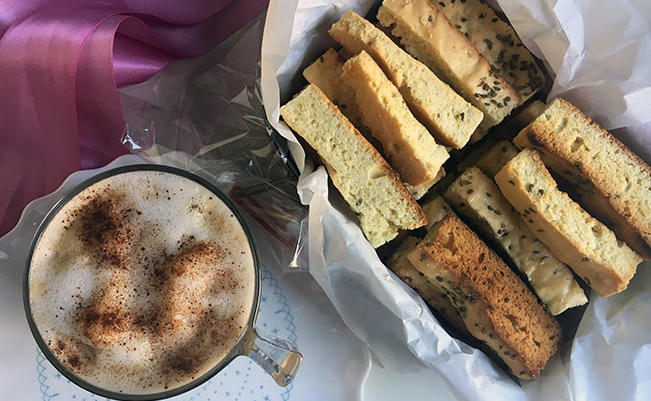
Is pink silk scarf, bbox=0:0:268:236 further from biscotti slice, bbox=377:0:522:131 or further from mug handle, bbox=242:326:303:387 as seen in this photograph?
mug handle, bbox=242:326:303:387

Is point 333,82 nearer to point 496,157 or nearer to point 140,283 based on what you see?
point 496,157

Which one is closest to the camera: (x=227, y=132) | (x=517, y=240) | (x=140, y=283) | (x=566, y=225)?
(x=140, y=283)

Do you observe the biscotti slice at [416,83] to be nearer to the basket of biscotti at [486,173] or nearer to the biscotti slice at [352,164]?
the basket of biscotti at [486,173]

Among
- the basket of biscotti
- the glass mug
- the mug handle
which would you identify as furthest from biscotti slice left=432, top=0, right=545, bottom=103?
the mug handle

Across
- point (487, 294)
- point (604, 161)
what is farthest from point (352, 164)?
point (604, 161)

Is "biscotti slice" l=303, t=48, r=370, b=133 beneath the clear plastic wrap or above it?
above

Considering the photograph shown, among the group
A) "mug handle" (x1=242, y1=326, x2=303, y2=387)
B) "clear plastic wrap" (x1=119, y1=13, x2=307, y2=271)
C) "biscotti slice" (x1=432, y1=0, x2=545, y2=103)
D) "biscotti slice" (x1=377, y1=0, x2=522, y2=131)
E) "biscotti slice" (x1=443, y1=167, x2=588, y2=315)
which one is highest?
"biscotti slice" (x1=432, y1=0, x2=545, y2=103)

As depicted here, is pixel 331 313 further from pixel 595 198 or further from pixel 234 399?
pixel 595 198

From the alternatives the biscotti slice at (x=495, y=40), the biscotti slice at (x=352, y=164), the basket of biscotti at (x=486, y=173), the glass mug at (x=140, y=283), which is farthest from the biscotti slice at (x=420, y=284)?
the biscotti slice at (x=495, y=40)
